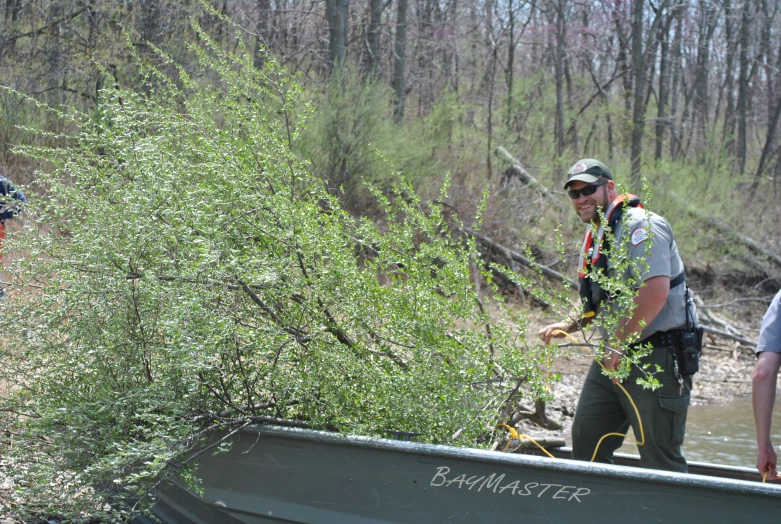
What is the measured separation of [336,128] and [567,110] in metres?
9.25

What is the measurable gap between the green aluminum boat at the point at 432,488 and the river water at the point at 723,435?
129 inches

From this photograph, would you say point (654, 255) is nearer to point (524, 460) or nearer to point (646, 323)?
→ point (646, 323)

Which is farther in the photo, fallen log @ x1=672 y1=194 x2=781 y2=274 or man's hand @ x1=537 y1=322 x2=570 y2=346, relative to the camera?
fallen log @ x1=672 y1=194 x2=781 y2=274

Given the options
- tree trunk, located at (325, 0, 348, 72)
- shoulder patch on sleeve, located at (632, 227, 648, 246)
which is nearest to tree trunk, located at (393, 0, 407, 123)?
tree trunk, located at (325, 0, 348, 72)

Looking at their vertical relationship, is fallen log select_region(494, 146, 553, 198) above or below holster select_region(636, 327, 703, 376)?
above

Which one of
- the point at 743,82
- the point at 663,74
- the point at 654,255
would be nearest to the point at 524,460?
the point at 654,255

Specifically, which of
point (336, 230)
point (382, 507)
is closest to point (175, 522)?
point (382, 507)

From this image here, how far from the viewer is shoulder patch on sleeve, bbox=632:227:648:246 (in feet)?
11.8

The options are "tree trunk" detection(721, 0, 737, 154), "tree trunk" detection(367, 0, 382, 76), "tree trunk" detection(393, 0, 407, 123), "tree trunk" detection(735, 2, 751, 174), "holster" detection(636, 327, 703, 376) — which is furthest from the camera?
"tree trunk" detection(721, 0, 737, 154)

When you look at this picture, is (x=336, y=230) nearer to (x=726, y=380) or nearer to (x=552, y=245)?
(x=726, y=380)

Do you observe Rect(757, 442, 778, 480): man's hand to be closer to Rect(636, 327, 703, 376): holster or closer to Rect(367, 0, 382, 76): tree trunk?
Rect(636, 327, 703, 376): holster

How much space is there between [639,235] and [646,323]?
0.39 meters

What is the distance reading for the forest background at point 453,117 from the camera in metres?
4.34

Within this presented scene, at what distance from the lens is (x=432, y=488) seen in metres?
3.18
